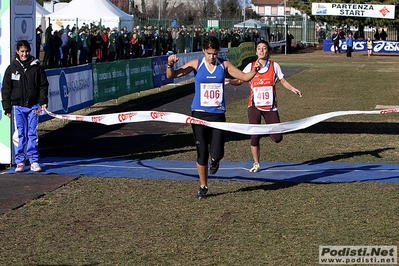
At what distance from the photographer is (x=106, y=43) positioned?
3656cm

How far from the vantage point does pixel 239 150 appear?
43.2 feet

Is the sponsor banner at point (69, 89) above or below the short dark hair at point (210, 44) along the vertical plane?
below

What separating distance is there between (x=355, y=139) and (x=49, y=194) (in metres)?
7.20

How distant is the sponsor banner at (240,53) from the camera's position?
39.5 meters

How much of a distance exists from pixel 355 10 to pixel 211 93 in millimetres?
53373

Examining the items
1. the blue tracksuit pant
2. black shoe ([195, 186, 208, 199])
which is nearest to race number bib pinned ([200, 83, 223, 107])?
black shoe ([195, 186, 208, 199])

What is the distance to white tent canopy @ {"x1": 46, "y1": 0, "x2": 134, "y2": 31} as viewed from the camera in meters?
44.1

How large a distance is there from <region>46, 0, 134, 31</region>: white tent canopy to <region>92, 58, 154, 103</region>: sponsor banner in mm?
20598

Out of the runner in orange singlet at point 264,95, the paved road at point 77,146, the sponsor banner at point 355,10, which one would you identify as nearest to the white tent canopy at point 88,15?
the sponsor banner at point 355,10

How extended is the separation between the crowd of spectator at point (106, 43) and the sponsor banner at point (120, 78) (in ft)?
13.0

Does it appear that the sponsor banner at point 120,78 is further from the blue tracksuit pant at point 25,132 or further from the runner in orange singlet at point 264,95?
the runner in orange singlet at point 264,95

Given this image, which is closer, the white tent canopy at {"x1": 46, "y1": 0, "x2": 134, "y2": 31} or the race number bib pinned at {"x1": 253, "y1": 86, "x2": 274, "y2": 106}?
the race number bib pinned at {"x1": 253, "y1": 86, "x2": 274, "y2": 106}
